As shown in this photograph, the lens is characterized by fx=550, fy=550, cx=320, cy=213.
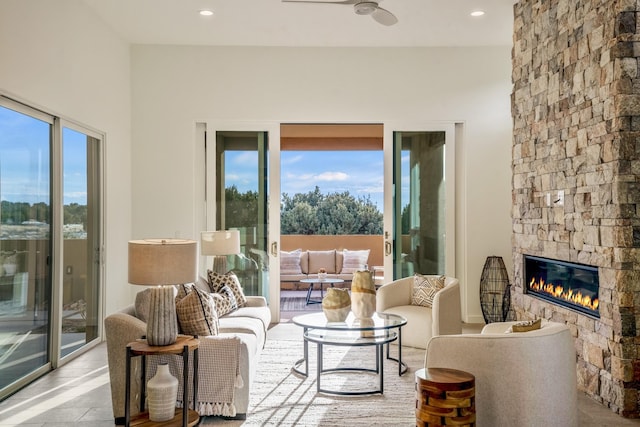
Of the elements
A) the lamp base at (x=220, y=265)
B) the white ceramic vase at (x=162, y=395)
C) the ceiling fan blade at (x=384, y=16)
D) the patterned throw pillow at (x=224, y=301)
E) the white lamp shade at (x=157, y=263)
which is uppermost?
the ceiling fan blade at (x=384, y=16)

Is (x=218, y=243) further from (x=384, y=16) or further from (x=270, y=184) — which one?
(x=384, y=16)

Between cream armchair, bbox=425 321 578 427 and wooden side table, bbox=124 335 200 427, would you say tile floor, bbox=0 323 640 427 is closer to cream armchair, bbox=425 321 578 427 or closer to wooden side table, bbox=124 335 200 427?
wooden side table, bbox=124 335 200 427

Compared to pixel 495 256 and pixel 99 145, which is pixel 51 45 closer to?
pixel 99 145

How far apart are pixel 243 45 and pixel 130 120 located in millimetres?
1640

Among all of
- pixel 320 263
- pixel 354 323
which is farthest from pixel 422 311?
pixel 320 263

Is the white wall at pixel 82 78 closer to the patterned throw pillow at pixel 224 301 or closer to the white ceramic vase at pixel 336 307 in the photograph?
the patterned throw pillow at pixel 224 301

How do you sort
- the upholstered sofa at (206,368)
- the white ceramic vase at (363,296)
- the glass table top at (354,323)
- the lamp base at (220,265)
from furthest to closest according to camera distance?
the lamp base at (220,265) → the white ceramic vase at (363,296) → the glass table top at (354,323) → the upholstered sofa at (206,368)

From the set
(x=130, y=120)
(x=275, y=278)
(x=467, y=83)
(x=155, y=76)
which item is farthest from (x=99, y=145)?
(x=467, y=83)

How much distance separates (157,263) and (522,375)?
213 cm

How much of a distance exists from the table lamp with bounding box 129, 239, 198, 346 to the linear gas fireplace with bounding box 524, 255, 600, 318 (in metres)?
2.88

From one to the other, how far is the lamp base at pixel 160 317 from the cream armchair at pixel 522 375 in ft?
5.45

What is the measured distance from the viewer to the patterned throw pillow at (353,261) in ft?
30.9

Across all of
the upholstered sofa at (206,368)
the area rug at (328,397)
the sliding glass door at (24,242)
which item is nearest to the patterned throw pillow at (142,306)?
the upholstered sofa at (206,368)

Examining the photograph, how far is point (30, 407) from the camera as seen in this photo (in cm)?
382
